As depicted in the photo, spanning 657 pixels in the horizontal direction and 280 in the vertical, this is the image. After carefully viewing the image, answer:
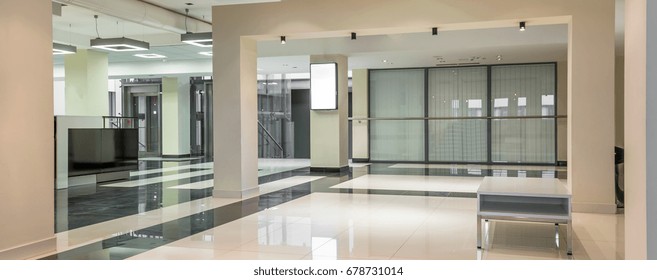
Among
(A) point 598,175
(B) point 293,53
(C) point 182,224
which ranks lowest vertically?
(C) point 182,224

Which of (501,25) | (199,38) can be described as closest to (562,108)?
(501,25)

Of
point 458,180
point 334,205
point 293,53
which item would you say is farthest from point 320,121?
point 334,205

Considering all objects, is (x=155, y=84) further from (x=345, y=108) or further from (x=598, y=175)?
(x=598, y=175)

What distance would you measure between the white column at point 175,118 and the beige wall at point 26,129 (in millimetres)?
16475

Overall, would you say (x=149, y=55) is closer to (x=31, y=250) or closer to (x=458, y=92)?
(x=458, y=92)

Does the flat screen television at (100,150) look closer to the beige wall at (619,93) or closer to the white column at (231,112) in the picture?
the white column at (231,112)

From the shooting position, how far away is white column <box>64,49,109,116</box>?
16.7 metres

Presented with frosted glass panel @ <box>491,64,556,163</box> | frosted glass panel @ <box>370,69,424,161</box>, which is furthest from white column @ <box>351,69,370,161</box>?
frosted glass panel @ <box>491,64,556,163</box>

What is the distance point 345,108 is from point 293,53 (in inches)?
87.3

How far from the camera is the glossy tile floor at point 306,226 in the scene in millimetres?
5602

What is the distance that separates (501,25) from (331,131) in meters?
7.14

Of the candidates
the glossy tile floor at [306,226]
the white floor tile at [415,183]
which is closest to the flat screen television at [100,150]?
the glossy tile floor at [306,226]

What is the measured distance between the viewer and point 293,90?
24.2m
